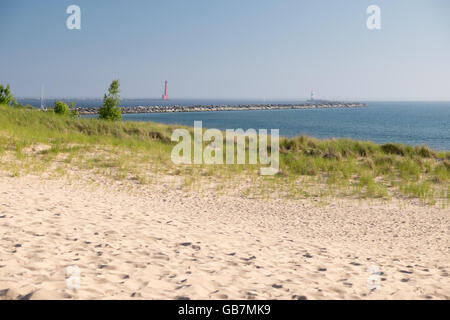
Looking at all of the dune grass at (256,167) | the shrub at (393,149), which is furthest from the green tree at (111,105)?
the shrub at (393,149)

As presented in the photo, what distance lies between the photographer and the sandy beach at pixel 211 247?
15.8 feet

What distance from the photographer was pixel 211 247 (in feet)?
21.7

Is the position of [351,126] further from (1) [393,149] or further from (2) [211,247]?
(2) [211,247]

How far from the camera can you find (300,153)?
63.3ft

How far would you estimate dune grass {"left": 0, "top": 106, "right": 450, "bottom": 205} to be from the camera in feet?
41.5

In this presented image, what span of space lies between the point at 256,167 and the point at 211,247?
9.33 metres

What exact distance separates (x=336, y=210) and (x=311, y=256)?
14.1ft

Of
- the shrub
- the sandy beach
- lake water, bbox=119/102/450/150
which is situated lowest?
the sandy beach

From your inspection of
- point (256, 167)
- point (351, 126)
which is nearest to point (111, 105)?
point (256, 167)

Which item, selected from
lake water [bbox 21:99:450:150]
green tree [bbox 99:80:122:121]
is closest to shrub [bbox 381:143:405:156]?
lake water [bbox 21:99:450:150]

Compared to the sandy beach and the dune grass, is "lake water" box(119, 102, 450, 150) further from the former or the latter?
the sandy beach

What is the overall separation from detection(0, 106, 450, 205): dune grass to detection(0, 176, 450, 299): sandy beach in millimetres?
1590

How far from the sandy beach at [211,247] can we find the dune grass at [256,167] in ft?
5.22
